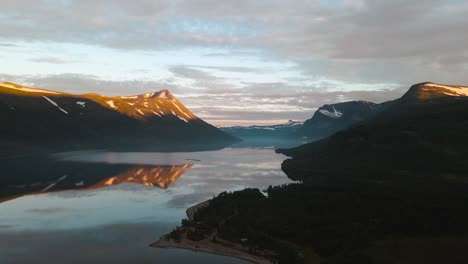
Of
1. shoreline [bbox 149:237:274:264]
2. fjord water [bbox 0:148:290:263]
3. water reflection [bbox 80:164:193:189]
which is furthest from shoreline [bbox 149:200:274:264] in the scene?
water reflection [bbox 80:164:193:189]

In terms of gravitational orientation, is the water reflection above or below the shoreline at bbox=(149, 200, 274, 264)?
above

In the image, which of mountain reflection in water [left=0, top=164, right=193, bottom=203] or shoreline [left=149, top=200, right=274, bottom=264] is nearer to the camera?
shoreline [left=149, top=200, right=274, bottom=264]

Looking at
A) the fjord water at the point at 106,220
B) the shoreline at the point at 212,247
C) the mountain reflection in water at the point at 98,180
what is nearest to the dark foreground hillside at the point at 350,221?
the shoreline at the point at 212,247

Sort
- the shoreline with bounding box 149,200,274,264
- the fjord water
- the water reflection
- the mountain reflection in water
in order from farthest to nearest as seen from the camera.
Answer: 1. the water reflection
2. the mountain reflection in water
3. the shoreline with bounding box 149,200,274,264
4. the fjord water

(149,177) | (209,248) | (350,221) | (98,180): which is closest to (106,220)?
(209,248)

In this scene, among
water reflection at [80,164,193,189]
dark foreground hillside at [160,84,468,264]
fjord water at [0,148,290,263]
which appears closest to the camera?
fjord water at [0,148,290,263]

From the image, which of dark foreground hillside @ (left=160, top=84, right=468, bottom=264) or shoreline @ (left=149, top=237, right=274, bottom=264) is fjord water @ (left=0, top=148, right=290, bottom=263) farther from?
dark foreground hillside @ (left=160, top=84, right=468, bottom=264)

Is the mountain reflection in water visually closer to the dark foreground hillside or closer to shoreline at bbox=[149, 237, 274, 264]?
the dark foreground hillside

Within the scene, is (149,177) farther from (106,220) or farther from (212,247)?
(212,247)

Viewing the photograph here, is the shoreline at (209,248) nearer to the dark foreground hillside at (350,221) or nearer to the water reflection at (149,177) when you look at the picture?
the dark foreground hillside at (350,221)

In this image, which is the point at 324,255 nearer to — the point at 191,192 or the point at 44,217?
the point at 44,217
